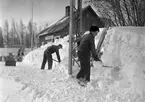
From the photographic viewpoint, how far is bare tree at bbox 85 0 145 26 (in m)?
8.20

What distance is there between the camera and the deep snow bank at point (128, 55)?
4.01 metres

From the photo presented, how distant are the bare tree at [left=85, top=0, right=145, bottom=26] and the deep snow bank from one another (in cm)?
196

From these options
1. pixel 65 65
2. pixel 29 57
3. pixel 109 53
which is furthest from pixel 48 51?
pixel 29 57

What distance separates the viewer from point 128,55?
5.23 m

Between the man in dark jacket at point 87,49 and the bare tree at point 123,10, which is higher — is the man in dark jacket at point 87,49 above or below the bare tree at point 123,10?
below

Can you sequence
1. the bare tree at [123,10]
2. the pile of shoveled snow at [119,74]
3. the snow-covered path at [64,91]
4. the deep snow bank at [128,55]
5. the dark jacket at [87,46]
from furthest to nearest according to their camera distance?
the bare tree at [123,10]
the dark jacket at [87,46]
the deep snow bank at [128,55]
the pile of shoveled snow at [119,74]
the snow-covered path at [64,91]

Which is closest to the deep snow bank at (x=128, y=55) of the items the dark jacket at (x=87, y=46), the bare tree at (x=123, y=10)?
the dark jacket at (x=87, y=46)

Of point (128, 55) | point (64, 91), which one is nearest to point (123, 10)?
point (128, 55)

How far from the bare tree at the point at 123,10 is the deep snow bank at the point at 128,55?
1.96 metres

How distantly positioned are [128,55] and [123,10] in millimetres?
4618

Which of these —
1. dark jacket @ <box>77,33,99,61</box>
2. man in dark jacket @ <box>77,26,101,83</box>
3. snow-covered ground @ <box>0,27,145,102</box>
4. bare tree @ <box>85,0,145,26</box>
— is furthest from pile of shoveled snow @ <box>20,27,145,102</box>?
bare tree @ <box>85,0,145,26</box>

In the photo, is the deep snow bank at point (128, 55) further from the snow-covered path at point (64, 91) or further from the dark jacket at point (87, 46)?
the dark jacket at point (87, 46)

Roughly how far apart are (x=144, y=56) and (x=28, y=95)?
3.44m

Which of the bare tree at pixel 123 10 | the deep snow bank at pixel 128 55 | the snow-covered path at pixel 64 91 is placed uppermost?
the bare tree at pixel 123 10
